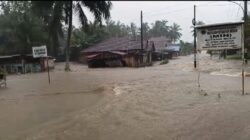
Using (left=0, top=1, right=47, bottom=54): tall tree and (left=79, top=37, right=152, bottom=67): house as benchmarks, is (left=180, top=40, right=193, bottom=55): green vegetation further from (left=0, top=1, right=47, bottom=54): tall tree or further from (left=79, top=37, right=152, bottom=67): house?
(left=0, top=1, right=47, bottom=54): tall tree

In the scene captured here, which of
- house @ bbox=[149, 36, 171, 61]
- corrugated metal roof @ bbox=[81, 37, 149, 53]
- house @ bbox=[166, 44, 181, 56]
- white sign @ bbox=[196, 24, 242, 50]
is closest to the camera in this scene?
white sign @ bbox=[196, 24, 242, 50]

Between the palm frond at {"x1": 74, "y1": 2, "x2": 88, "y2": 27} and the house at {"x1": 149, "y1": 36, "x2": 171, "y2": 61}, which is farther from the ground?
the palm frond at {"x1": 74, "y1": 2, "x2": 88, "y2": 27}

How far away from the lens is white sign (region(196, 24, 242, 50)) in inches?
565

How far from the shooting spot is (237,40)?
14.4 meters

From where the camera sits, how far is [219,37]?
573 inches

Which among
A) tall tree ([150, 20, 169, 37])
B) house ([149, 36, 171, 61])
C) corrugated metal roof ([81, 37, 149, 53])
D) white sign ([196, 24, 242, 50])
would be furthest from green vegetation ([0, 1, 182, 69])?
tall tree ([150, 20, 169, 37])

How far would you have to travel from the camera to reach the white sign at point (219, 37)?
14.4m

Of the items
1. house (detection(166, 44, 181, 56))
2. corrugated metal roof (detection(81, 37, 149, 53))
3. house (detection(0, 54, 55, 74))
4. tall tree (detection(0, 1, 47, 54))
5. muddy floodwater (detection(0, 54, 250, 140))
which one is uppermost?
tall tree (detection(0, 1, 47, 54))

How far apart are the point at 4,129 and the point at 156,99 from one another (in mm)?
6249

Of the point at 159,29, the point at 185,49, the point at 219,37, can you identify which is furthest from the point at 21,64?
the point at 159,29

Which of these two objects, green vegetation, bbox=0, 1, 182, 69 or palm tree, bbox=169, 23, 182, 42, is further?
palm tree, bbox=169, 23, 182, 42

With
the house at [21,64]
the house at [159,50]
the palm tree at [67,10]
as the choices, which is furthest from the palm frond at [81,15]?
the house at [159,50]

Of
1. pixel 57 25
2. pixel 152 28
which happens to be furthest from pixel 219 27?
pixel 152 28

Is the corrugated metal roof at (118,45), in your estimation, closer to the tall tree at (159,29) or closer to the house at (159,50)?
the house at (159,50)
